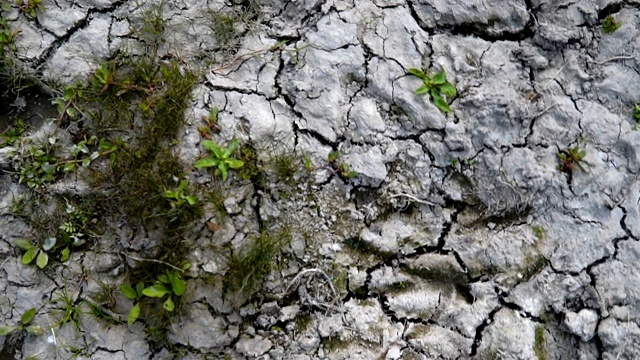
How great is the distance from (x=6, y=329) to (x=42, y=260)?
0.34 metres

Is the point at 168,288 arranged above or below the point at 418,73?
below

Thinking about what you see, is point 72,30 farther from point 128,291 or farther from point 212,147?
point 128,291

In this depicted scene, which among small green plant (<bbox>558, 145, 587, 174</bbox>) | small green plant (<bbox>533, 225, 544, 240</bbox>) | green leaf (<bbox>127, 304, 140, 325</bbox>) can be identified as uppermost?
small green plant (<bbox>558, 145, 587, 174</bbox>)

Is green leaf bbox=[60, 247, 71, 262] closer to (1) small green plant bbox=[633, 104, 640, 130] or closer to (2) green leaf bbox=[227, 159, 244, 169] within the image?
(2) green leaf bbox=[227, 159, 244, 169]

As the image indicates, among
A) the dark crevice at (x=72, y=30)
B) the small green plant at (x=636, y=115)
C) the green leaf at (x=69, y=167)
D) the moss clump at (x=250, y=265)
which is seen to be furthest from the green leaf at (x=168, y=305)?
the small green plant at (x=636, y=115)

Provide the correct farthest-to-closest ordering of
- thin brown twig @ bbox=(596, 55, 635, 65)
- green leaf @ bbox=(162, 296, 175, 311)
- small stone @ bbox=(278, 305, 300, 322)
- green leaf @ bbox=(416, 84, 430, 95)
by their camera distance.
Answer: thin brown twig @ bbox=(596, 55, 635, 65) < green leaf @ bbox=(416, 84, 430, 95) < small stone @ bbox=(278, 305, 300, 322) < green leaf @ bbox=(162, 296, 175, 311)

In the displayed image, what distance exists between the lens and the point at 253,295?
2.54m

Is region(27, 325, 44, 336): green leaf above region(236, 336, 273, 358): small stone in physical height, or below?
below

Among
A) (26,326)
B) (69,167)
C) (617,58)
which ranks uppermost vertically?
(617,58)

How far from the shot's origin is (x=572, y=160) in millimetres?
2738

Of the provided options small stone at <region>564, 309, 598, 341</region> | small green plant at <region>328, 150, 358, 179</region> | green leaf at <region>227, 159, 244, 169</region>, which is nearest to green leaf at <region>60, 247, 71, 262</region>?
green leaf at <region>227, 159, 244, 169</region>

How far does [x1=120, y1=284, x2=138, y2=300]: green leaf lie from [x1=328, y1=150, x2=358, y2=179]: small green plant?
3.63ft

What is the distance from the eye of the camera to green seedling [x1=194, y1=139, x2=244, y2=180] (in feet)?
8.36

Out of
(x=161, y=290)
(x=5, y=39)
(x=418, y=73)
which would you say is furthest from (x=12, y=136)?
(x=418, y=73)
